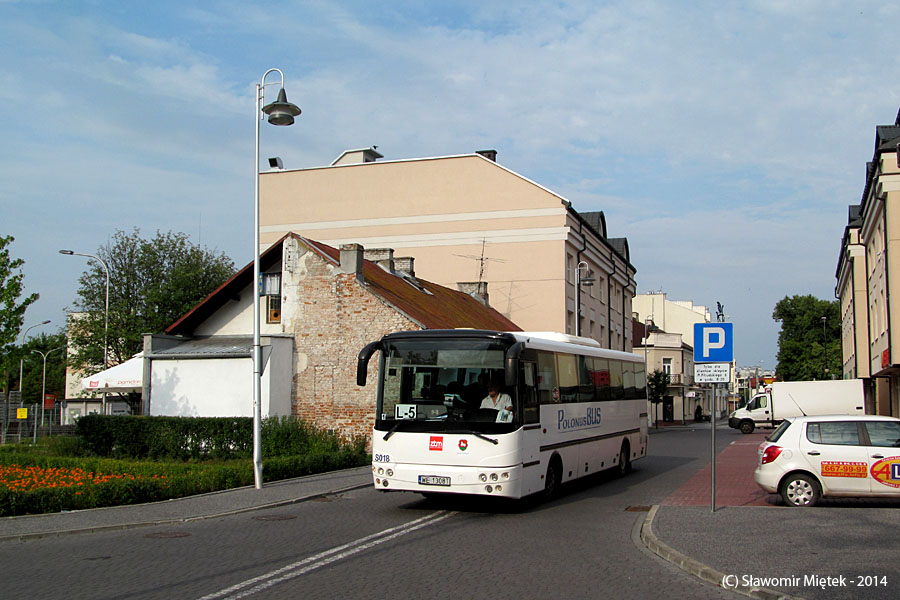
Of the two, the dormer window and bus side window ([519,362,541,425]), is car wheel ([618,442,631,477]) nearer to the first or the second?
bus side window ([519,362,541,425])

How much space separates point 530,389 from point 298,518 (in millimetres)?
4294

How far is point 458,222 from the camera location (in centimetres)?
4666

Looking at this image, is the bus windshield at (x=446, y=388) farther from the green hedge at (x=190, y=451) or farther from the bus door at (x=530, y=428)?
the green hedge at (x=190, y=451)

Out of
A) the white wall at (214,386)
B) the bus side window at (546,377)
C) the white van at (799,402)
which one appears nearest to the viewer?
the bus side window at (546,377)

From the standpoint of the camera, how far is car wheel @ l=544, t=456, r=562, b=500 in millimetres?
14755

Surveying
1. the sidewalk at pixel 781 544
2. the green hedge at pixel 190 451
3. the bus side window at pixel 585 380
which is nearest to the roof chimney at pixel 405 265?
the green hedge at pixel 190 451

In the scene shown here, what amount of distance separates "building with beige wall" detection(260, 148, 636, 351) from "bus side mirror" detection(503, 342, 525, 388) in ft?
105

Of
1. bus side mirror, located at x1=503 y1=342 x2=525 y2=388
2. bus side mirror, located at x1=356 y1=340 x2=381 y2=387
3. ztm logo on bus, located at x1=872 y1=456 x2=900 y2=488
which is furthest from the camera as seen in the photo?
bus side mirror, located at x1=356 y1=340 x2=381 y2=387

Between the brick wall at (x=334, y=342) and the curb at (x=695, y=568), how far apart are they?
46.0 feet

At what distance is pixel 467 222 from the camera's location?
A: 152 feet

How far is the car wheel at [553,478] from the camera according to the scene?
48.4 ft

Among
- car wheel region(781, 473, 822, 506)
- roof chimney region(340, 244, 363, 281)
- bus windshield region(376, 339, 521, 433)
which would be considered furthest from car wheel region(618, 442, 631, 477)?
roof chimney region(340, 244, 363, 281)

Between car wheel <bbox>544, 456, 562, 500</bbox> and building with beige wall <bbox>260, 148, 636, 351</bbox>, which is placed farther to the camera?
building with beige wall <bbox>260, 148, 636, 351</bbox>

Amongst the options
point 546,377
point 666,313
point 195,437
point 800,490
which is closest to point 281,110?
point 546,377
